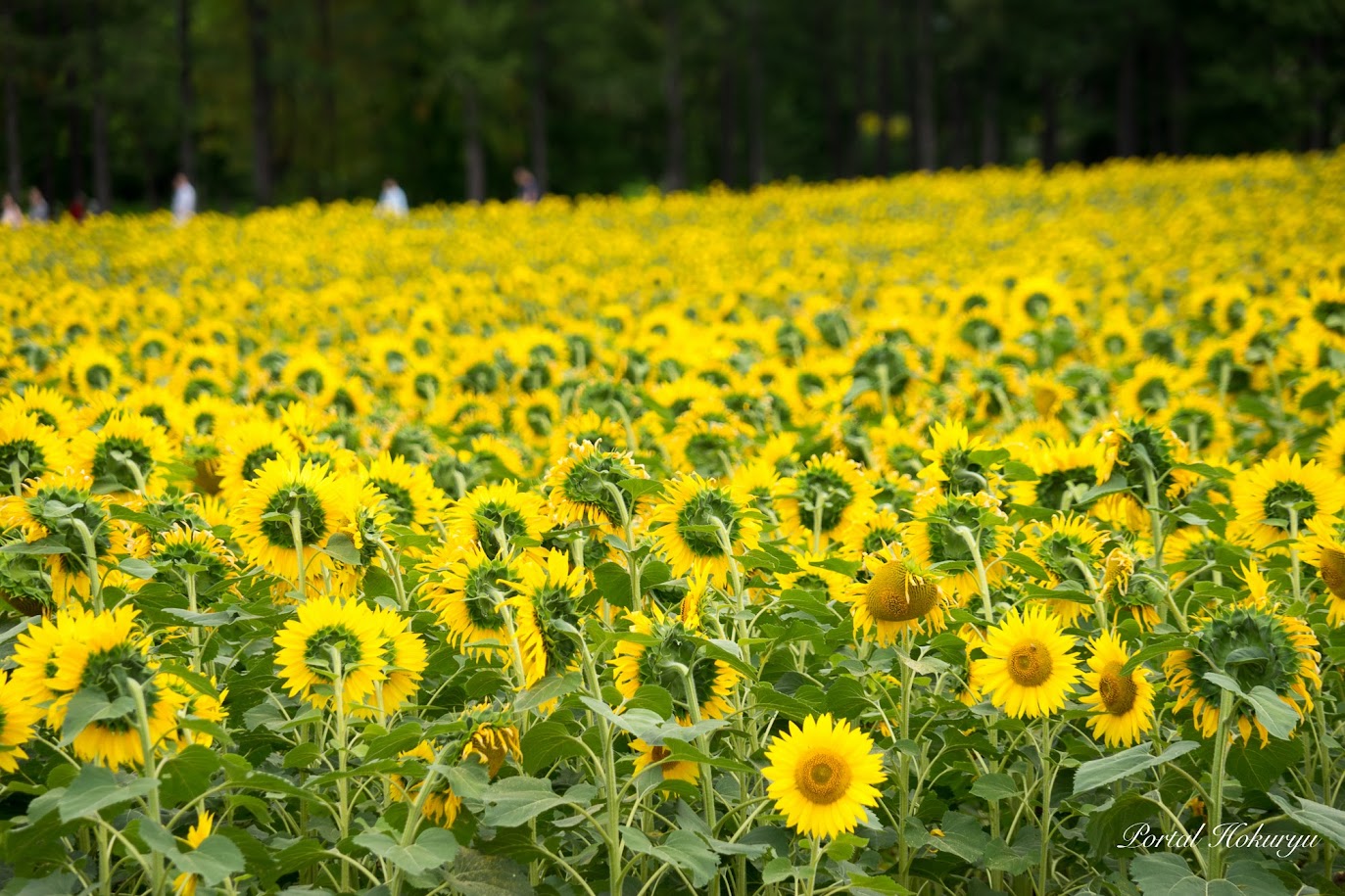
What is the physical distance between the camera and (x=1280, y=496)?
10.7 feet

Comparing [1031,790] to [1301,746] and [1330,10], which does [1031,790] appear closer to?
[1301,746]

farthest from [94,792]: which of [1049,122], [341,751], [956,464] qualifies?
[1049,122]

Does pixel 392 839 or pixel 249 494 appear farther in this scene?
pixel 249 494

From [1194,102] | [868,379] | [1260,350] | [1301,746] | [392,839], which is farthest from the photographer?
[1194,102]

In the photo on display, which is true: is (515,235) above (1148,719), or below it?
above

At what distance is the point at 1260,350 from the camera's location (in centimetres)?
593

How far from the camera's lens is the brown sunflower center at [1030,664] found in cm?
251

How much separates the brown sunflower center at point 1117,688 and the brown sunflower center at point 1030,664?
112 mm

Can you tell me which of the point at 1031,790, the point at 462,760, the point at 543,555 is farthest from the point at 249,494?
the point at 1031,790

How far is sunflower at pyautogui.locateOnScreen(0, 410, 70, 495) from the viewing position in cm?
318

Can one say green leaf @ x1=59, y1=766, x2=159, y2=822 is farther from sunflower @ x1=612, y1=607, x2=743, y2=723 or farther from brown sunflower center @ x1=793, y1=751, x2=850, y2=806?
brown sunflower center @ x1=793, y1=751, x2=850, y2=806

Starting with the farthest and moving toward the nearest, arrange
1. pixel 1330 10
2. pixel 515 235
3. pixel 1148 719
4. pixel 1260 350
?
pixel 1330 10
pixel 515 235
pixel 1260 350
pixel 1148 719

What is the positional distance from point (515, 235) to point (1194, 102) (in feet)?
113

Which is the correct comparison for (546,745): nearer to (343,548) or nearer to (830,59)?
(343,548)
